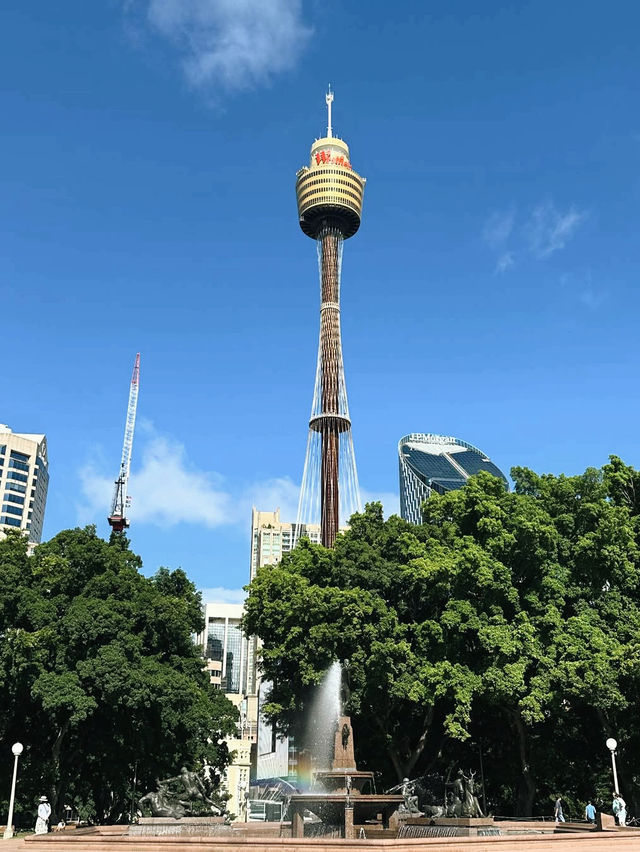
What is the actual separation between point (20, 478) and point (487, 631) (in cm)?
11438

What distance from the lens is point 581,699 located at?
90.3ft

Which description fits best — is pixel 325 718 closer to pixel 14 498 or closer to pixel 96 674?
pixel 96 674

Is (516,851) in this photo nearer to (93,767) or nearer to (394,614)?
(394,614)

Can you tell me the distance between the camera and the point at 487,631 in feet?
92.3

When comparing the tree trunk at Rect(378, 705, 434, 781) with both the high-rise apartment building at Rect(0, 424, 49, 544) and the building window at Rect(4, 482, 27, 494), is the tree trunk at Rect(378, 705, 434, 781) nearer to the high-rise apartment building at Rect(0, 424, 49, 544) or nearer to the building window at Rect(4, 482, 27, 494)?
the high-rise apartment building at Rect(0, 424, 49, 544)

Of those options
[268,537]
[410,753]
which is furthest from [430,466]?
[410,753]

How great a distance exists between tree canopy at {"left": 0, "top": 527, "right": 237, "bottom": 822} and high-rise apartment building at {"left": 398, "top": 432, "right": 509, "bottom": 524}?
283 ft

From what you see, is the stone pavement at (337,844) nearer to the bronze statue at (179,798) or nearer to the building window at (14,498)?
the bronze statue at (179,798)

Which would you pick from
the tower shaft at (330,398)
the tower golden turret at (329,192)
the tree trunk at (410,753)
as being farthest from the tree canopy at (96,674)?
the tower golden turret at (329,192)

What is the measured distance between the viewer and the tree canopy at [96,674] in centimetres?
2855

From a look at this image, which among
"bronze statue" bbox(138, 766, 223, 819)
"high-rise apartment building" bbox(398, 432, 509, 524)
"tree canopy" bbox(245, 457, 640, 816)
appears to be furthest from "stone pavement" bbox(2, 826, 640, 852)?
"high-rise apartment building" bbox(398, 432, 509, 524)

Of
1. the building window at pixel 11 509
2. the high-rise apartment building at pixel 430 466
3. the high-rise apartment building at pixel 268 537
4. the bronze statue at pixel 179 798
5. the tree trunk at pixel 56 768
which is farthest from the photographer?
the high-rise apartment building at pixel 268 537

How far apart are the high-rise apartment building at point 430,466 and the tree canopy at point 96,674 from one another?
283 feet

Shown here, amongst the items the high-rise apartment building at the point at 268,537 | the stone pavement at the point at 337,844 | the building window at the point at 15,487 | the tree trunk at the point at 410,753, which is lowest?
the stone pavement at the point at 337,844
